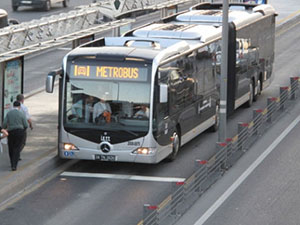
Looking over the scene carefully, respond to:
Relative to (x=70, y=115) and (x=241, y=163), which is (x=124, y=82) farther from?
(x=241, y=163)

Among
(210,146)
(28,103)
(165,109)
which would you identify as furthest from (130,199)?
(28,103)

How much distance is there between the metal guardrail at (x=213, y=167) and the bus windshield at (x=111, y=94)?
5.87 ft

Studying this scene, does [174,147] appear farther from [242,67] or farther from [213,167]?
[242,67]

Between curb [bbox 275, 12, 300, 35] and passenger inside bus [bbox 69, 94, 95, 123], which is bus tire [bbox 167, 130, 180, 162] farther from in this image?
curb [bbox 275, 12, 300, 35]

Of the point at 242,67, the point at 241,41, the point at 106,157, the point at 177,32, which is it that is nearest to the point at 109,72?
the point at 106,157

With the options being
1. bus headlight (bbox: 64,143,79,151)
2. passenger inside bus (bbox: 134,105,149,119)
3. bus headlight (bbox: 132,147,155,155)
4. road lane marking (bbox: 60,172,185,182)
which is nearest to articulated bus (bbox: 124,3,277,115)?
passenger inside bus (bbox: 134,105,149,119)

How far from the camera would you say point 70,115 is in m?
20.7

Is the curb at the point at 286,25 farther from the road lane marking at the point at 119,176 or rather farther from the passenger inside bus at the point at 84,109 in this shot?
the passenger inside bus at the point at 84,109

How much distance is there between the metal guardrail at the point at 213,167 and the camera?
53.9 ft

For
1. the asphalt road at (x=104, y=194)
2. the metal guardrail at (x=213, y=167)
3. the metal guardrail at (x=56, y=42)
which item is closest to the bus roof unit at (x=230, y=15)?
the metal guardrail at (x=56, y=42)

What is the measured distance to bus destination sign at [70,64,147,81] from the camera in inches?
803

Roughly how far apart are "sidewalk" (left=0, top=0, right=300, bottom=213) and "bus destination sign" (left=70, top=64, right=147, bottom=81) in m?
2.21

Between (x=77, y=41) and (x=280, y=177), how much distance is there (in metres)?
9.18

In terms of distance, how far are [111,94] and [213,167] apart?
2.74m
